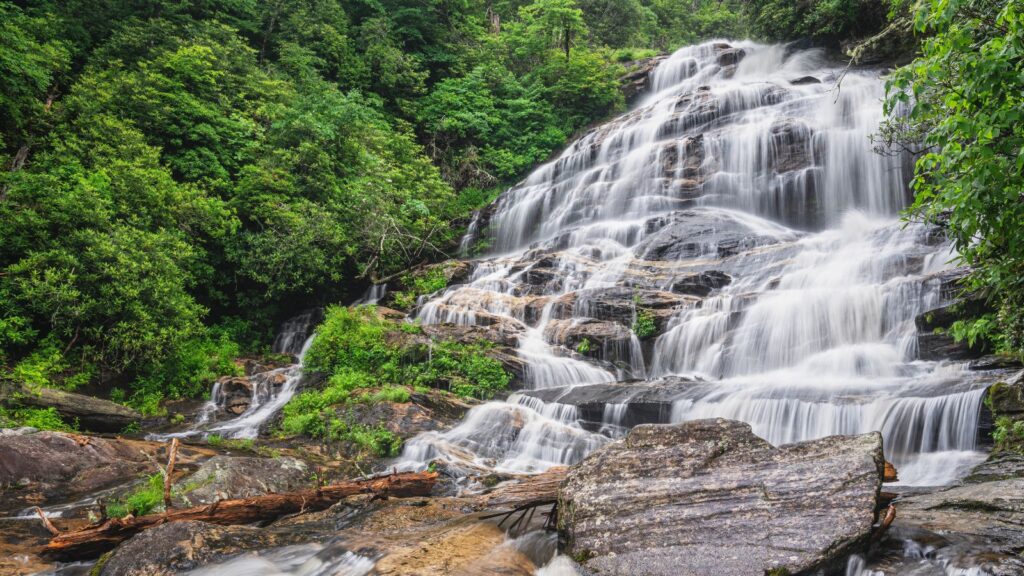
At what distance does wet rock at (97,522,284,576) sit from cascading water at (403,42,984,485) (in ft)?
13.8

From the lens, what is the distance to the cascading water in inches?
353

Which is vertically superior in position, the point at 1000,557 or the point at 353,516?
the point at 1000,557

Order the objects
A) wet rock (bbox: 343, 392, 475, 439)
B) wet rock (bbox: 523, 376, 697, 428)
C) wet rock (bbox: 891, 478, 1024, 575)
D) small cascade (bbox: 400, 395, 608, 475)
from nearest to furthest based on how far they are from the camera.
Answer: wet rock (bbox: 891, 478, 1024, 575)
small cascade (bbox: 400, 395, 608, 475)
wet rock (bbox: 523, 376, 697, 428)
wet rock (bbox: 343, 392, 475, 439)

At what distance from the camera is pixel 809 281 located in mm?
13141

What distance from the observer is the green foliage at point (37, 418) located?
934 cm

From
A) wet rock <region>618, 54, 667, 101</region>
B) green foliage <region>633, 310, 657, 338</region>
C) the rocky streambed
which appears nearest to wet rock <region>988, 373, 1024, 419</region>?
the rocky streambed

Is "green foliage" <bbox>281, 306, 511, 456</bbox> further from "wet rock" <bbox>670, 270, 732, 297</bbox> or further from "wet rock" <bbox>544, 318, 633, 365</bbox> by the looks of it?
"wet rock" <bbox>670, 270, 732, 297</bbox>

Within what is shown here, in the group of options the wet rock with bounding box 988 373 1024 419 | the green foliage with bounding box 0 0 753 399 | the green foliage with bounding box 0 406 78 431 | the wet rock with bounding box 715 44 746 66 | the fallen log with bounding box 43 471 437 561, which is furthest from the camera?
the wet rock with bounding box 715 44 746 66

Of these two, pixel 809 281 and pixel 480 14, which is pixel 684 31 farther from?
pixel 809 281

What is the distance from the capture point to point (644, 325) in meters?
13.4

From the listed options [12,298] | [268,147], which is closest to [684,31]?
[268,147]

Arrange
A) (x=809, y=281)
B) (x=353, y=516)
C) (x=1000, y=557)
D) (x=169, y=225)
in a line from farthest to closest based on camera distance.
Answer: (x=169, y=225), (x=809, y=281), (x=353, y=516), (x=1000, y=557)

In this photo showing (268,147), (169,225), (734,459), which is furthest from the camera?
(268,147)

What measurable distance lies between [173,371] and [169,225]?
4.19m
